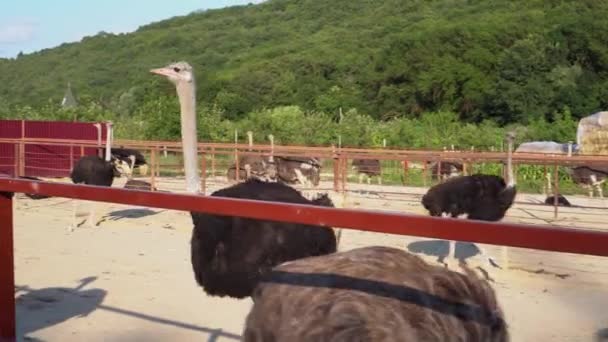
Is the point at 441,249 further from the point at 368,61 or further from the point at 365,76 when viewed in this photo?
the point at 368,61

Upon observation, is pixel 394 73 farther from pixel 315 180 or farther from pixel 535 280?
pixel 535 280

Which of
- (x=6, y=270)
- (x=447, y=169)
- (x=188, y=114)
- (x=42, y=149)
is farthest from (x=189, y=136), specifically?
(x=42, y=149)

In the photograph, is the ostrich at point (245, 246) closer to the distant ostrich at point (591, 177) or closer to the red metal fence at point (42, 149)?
the distant ostrich at point (591, 177)

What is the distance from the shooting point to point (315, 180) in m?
14.1

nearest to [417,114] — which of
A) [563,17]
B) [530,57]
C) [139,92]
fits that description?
[530,57]

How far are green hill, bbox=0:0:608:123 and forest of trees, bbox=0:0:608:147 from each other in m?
0.10

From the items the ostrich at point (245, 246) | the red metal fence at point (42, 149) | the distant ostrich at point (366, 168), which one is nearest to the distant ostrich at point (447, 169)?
the distant ostrich at point (366, 168)

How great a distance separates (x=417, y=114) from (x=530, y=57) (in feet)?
22.0

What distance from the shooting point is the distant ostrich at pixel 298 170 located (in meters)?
14.1

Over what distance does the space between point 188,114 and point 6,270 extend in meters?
2.94

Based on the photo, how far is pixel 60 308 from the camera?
526 centimetres

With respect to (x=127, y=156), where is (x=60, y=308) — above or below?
below

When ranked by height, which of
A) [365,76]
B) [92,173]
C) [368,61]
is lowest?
[92,173]

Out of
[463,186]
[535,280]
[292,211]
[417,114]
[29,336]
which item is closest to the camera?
[292,211]
